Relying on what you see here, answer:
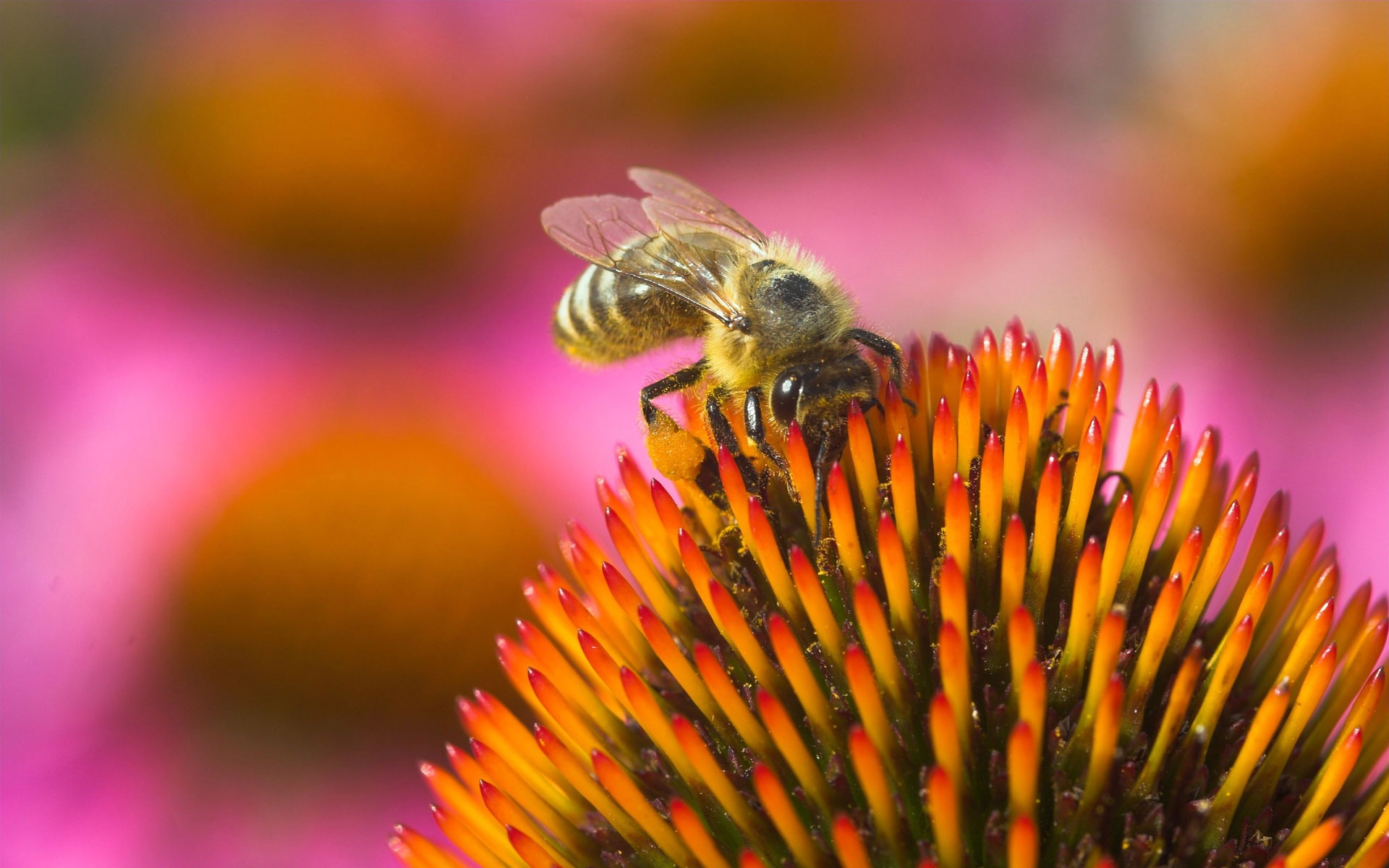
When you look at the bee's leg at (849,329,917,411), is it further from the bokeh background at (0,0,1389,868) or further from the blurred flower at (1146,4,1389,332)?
the blurred flower at (1146,4,1389,332)

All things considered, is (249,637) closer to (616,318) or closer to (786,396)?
(616,318)

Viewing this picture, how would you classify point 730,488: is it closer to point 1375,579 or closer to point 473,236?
point 1375,579

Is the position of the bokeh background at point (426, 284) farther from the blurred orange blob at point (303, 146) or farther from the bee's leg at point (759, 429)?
the bee's leg at point (759, 429)

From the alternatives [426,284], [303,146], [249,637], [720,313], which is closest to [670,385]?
[720,313]

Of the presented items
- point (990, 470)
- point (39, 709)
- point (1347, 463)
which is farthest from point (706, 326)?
point (1347, 463)

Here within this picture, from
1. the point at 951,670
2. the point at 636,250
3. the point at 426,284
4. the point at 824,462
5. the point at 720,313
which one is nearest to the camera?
the point at 951,670

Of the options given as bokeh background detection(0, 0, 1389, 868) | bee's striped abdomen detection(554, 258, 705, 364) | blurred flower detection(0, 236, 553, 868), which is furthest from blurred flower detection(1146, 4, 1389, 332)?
bee's striped abdomen detection(554, 258, 705, 364)
